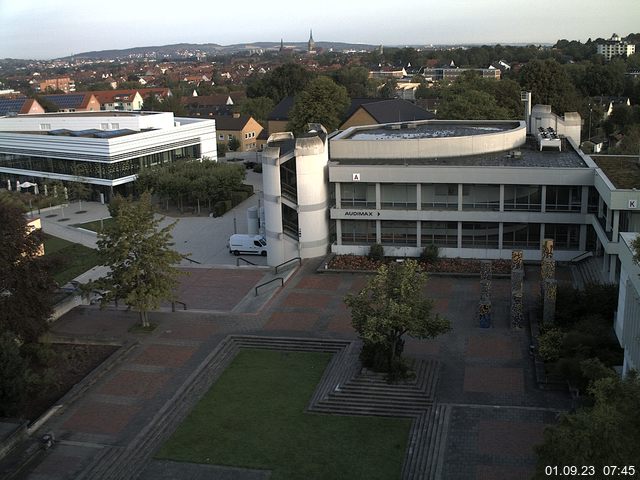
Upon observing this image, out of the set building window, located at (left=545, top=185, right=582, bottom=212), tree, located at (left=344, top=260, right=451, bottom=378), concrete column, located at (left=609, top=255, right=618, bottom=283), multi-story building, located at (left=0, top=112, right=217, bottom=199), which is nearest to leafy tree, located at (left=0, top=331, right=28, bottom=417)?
tree, located at (left=344, top=260, right=451, bottom=378)

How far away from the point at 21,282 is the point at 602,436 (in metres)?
20.1

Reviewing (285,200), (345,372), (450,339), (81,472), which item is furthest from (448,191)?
(81,472)

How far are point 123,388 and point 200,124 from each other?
46032 mm

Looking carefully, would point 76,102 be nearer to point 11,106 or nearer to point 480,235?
point 11,106

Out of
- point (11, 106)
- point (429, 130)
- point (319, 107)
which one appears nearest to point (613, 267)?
point (429, 130)

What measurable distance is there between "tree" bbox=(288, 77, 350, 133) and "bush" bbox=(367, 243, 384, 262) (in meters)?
31.6

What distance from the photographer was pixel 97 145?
57094 millimetres

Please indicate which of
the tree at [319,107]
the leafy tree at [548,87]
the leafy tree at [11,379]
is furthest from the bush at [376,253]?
the leafy tree at [548,87]

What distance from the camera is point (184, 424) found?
2131 cm

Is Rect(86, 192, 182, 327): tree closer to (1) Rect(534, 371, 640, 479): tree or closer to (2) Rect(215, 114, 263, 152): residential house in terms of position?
(1) Rect(534, 371, 640, 479): tree

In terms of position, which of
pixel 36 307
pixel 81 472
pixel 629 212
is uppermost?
pixel 629 212

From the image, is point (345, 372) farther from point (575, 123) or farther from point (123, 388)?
point (575, 123)

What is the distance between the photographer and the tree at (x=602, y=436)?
11297mm

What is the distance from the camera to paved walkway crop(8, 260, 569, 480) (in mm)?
19375
